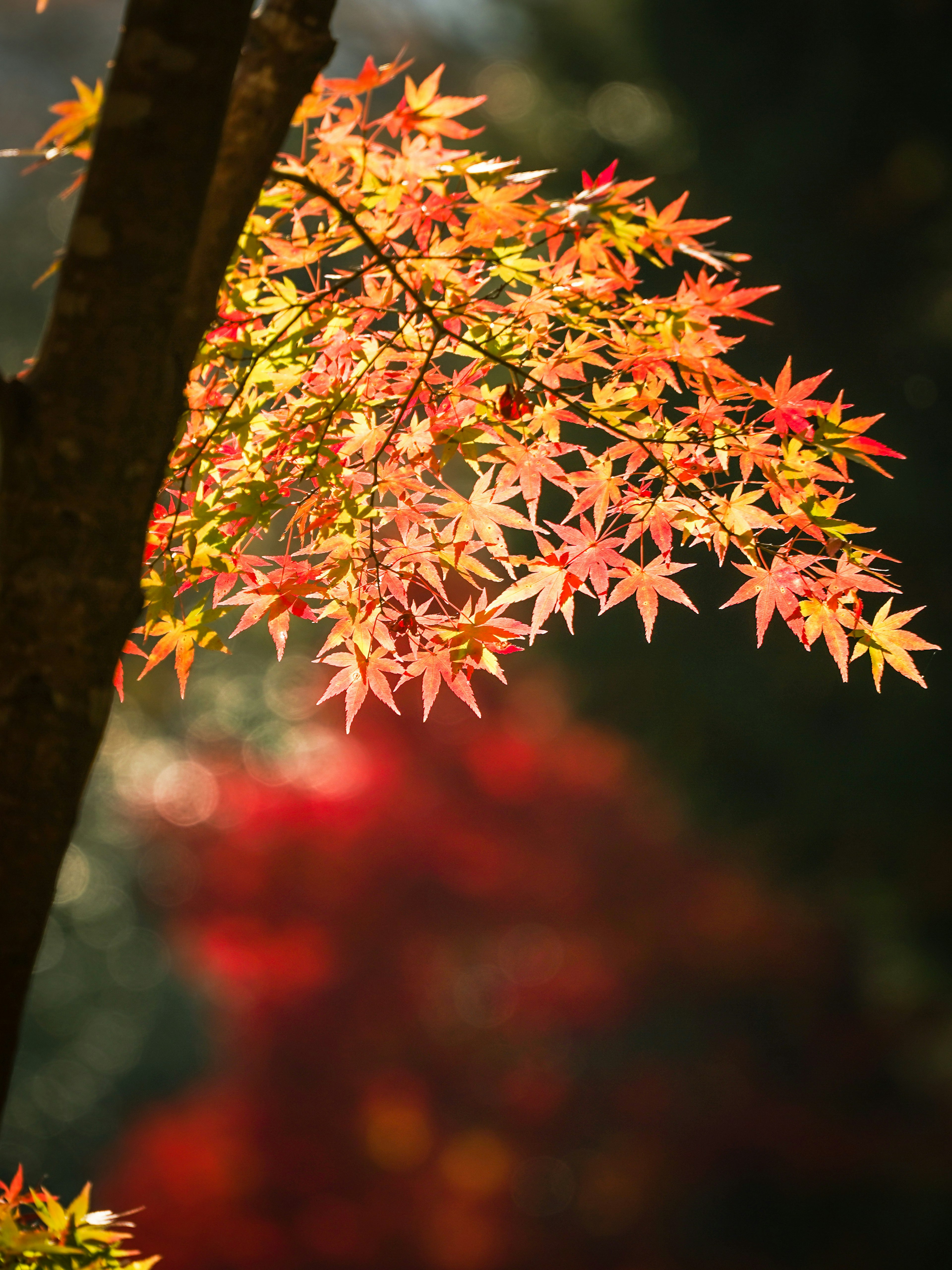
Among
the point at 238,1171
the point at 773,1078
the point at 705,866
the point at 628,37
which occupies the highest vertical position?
the point at 628,37

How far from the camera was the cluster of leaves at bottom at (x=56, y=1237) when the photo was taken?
0.96m

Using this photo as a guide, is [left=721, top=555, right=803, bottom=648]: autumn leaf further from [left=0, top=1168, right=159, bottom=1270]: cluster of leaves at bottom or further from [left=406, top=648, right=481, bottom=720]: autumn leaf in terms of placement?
[left=0, top=1168, right=159, bottom=1270]: cluster of leaves at bottom

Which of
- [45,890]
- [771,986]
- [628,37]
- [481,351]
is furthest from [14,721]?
[628,37]

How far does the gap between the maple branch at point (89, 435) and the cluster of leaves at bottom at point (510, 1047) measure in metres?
5.30

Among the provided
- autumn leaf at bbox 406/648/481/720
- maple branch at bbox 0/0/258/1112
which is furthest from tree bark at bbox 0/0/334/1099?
autumn leaf at bbox 406/648/481/720

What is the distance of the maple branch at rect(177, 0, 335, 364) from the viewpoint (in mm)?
832

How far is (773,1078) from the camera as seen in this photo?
561cm

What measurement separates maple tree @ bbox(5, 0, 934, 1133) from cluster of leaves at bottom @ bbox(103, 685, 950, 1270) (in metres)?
4.98

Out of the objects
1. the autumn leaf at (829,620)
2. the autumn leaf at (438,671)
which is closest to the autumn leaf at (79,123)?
the autumn leaf at (438,671)

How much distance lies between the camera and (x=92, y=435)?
0.75 meters

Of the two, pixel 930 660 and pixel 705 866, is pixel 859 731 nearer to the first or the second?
pixel 930 660

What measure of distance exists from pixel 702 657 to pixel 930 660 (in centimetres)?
127

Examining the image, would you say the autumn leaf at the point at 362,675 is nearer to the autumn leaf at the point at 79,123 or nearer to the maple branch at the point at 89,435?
the maple branch at the point at 89,435

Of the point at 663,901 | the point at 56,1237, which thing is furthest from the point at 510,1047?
the point at 56,1237
